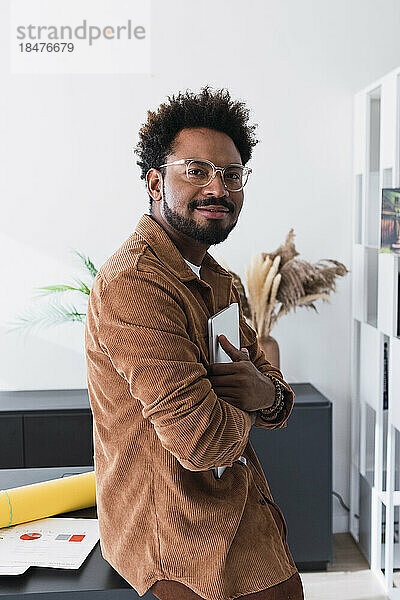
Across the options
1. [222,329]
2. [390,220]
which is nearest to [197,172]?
[222,329]

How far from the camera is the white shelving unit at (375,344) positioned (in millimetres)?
2893

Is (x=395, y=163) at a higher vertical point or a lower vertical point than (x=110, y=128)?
lower

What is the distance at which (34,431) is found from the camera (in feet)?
9.86

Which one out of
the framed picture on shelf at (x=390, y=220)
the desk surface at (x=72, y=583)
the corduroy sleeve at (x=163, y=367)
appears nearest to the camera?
the corduroy sleeve at (x=163, y=367)

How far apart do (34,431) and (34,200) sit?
104 cm

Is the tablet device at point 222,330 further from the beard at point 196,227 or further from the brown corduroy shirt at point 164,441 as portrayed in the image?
the beard at point 196,227

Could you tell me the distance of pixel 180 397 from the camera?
1226mm

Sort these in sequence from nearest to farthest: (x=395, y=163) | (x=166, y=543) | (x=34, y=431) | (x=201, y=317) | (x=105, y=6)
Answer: (x=166, y=543)
(x=201, y=317)
(x=395, y=163)
(x=34, y=431)
(x=105, y=6)

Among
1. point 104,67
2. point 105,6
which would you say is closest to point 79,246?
point 104,67

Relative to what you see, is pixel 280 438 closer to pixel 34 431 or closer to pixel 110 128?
pixel 34 431

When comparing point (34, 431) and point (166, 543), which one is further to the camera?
point (34, 431)

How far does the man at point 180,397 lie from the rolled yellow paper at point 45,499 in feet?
0.99

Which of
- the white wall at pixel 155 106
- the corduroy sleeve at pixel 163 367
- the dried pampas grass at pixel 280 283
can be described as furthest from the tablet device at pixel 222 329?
the white wall at pixel 155 106

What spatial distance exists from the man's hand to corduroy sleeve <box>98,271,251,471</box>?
94 mm
